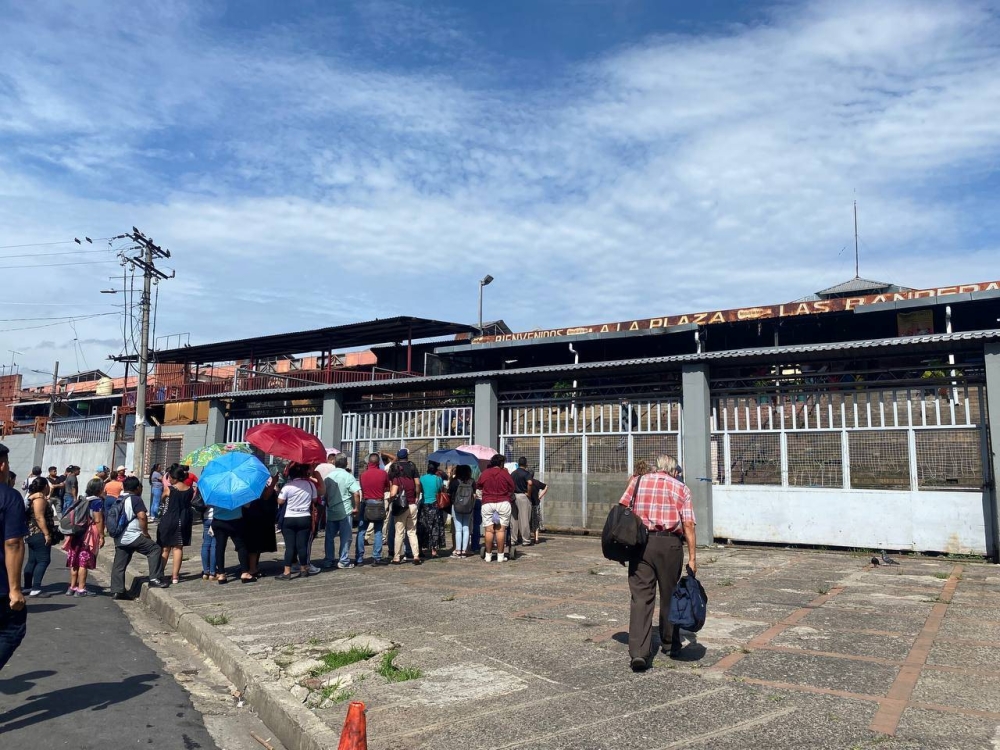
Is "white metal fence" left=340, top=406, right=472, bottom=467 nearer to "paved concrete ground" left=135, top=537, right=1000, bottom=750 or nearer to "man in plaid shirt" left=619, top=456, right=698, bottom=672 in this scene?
"paved concrete ground" left=135, top=537, right=1000, bottom=750

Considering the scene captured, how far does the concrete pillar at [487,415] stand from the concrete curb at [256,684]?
804 centimetres

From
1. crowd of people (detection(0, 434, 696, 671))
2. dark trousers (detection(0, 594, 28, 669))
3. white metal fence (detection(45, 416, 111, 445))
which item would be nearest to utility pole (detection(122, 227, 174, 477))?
white metal fence (detection(45, 416, 111, 445))

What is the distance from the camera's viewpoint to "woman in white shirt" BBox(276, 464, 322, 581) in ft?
32.0

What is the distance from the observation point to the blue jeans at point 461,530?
39.4ft

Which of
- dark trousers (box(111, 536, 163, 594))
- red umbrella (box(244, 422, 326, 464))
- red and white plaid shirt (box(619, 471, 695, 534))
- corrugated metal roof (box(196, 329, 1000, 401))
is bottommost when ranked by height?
→ dark trousers (box(111, 536, 163, 594))

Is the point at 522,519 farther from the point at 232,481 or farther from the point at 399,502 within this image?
the point at 232,481

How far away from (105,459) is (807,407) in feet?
90.3

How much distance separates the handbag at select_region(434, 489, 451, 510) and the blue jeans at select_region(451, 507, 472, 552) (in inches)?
5.7

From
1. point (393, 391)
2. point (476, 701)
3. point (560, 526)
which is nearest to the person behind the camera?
point (476, 701)

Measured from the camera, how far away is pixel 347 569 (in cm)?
1102

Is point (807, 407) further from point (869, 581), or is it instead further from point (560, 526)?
point (560, 526)

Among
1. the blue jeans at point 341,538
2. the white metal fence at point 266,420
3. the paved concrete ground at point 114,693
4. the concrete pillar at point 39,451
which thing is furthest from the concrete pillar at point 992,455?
the concrete pillar at point 39,451

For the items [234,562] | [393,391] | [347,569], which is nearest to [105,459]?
[393,391]

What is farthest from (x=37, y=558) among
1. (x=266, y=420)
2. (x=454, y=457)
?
(x=266, y=420)
